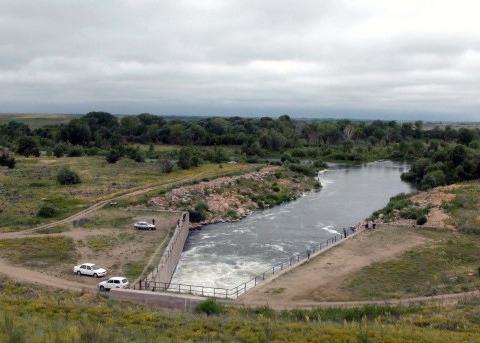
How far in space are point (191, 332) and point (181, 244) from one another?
27269 mm

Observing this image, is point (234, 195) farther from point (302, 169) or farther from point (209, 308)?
point (209, 308)

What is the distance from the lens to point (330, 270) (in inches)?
1393

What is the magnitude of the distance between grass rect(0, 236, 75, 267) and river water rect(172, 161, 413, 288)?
28.8ft

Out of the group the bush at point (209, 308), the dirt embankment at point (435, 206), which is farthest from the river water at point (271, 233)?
the bush at point (209, 308)

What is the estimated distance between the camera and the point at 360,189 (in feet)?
271

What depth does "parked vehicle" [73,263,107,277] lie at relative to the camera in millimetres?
33188

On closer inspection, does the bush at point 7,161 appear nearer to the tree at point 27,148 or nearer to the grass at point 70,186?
the grass at point 70,186

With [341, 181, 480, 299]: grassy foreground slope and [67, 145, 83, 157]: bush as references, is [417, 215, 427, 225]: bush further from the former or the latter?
[67, 145, 83, 157]: bush

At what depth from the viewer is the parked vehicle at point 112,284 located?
30594 mm

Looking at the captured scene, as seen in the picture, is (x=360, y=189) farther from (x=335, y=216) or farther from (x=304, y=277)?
(x=304, y=277)

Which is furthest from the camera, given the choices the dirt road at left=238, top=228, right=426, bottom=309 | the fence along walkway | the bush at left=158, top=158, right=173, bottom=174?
the bush at left=158, top=158, right=173, bottom=174

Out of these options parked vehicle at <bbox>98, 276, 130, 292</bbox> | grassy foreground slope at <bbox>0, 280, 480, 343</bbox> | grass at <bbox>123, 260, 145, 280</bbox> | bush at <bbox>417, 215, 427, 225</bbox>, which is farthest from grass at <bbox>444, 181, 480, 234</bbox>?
parked vehicle at <bbox>98, 276, 130, 292</bbox>

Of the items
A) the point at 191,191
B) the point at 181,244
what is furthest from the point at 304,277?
the point at 191,191

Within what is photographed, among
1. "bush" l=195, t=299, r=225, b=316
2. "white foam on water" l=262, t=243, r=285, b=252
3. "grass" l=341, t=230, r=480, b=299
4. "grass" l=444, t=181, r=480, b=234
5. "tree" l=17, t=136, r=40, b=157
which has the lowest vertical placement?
"white foam on water" l=262, t=243, r=285, b=252
